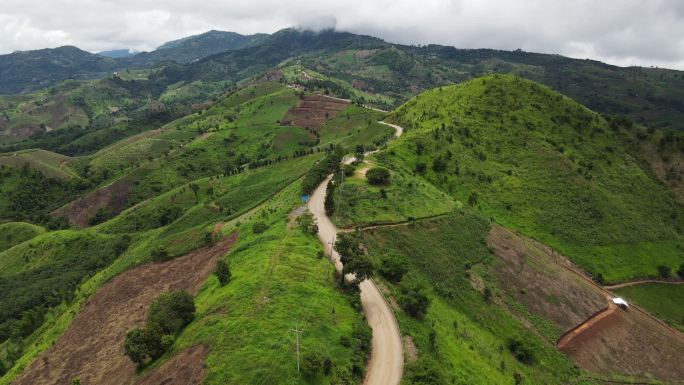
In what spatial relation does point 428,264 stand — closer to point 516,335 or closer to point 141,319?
point 516,335

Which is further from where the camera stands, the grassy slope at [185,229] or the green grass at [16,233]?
the green grass at [16,233]

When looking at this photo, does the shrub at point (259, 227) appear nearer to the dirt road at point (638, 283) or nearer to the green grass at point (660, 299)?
the dirt road at point (638, 283)

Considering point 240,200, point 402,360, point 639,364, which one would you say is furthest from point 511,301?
point 240,200

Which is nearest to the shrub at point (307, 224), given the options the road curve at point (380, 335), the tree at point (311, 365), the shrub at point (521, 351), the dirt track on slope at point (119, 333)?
the road curve at point (380, 335)

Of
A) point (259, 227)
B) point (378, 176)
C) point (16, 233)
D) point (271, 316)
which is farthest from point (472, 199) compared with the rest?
point (16, 233)

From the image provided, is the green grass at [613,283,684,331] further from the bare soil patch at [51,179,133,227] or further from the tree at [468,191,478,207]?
the bare soil patch at [51,179,133,227]

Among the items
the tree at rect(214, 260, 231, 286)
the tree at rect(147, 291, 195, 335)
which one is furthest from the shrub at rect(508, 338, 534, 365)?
the tree at rect(147, 291, 195, 335)
